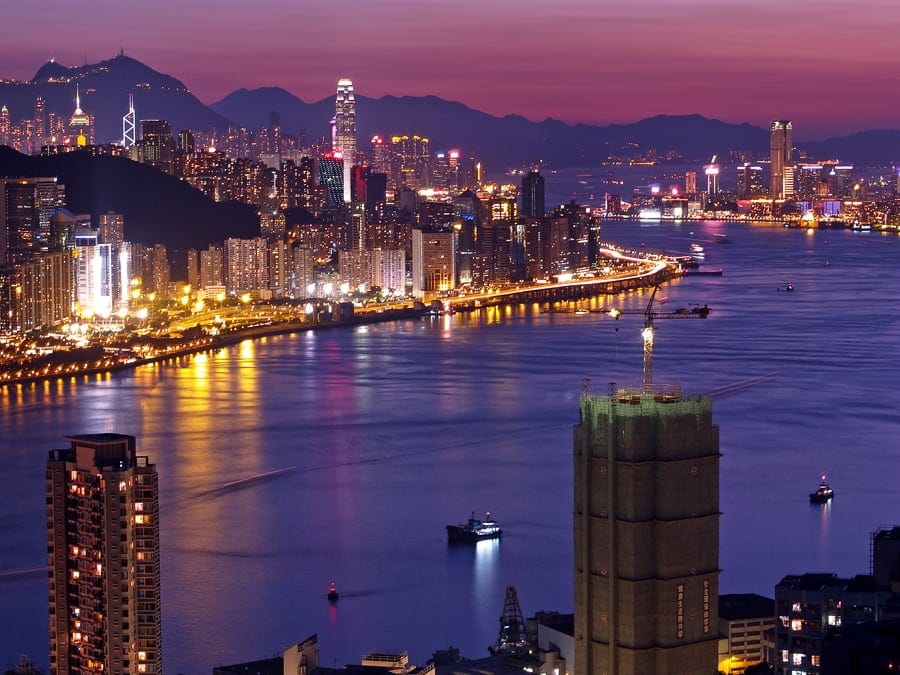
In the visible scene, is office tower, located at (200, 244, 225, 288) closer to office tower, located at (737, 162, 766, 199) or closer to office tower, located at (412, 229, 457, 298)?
office tower, located at (412, 229, 457, 298)

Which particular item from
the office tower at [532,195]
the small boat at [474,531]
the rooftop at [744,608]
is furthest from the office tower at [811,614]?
the office tower at [532,195]

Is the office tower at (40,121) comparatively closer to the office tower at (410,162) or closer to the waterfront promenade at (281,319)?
the office tower at (410,162)

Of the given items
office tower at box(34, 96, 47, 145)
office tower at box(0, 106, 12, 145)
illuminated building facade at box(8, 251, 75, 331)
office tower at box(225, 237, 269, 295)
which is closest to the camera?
illuminated building facade at box(8, 251, 75, 331)

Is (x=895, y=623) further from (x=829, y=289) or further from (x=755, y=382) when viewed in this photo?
(x=829, y=289)

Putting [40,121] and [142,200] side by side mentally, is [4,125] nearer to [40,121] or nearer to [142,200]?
[40,121]

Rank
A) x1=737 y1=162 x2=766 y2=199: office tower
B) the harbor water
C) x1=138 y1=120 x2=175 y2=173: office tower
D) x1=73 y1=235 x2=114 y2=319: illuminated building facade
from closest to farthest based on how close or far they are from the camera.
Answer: the harbor water
x1=73 y1=235 x2=114 y2=319: illuminated building facade
x1=138 y1=120 x2=175 y2=173: office tower
x1=737 y1=162 x2=766 y2=199: office tower

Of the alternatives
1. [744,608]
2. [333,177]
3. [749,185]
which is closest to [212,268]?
[333,177]

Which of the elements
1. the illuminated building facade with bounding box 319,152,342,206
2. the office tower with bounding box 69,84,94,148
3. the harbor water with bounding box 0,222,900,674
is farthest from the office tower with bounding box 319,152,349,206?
the harbor water with bounding box 0,222,900,674

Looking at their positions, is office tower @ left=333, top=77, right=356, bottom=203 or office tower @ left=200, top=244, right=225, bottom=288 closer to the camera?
office tower @ left=200, top=244, right=225, bottom=288
